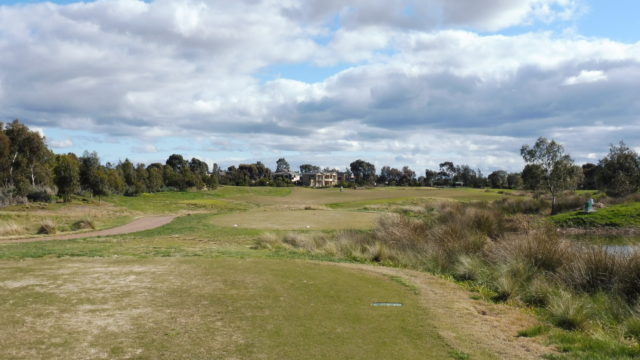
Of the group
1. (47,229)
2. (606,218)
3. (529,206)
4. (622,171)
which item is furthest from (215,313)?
(622,171)

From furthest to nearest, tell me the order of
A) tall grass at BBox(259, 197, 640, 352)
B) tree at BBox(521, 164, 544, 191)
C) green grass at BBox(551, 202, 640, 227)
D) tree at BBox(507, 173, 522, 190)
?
tree at BBox(507, 173, 522, 190) < tree at BBox(521, 164, 544, 191) < green grass at BBox(551, 202, 640, 227) < tall grass at BBox(259, 197, 640, 352)

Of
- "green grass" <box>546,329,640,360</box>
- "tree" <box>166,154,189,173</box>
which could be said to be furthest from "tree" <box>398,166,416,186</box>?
"green grass" <box>546,329,640,360</box>

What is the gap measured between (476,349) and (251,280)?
6.68 metres

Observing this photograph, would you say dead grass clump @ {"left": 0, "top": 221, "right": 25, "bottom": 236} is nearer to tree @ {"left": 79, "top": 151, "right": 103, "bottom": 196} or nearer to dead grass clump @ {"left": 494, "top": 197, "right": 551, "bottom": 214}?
tree @ {"left": 79, "top": 151, "right": 103, "bottom": 196}

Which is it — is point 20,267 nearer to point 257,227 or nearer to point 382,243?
point 382,243

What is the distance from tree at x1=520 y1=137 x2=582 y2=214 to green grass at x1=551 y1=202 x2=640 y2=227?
54.4ft

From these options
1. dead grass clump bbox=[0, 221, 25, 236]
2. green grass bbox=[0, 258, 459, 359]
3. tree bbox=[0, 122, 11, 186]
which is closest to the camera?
green grass bbox=[0, 258, 459, 359]

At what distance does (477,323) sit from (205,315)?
17.0ft

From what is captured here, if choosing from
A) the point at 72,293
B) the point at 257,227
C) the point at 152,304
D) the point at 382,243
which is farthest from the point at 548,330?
the point at 257,227

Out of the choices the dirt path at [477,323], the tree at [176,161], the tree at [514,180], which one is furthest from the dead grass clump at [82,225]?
Result: the tree at [514,180]

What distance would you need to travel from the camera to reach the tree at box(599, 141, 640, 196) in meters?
60.4

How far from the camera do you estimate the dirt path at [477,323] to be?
7605 mm

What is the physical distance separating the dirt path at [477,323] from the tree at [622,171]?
191ft

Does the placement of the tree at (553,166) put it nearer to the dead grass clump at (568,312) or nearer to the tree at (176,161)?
the dead grass clump at (568,312)
